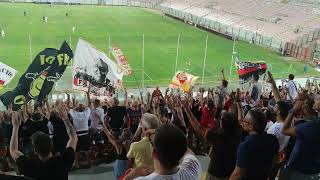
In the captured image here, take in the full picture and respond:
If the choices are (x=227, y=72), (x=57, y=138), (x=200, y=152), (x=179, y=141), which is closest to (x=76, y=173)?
(x=57, y=138)

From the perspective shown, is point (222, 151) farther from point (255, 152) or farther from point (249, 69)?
point (249, 69)

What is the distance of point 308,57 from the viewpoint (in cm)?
3625

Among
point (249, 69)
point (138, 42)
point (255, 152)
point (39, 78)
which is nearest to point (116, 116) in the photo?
point (39, 78)

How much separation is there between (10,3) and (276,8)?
41.0 meters

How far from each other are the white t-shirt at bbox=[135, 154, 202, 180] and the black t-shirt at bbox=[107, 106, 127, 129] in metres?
5.68

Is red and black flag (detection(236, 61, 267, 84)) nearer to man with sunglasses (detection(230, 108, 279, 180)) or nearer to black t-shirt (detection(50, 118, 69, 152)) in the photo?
black t-shirt (detection(50, 118, 69, 152))

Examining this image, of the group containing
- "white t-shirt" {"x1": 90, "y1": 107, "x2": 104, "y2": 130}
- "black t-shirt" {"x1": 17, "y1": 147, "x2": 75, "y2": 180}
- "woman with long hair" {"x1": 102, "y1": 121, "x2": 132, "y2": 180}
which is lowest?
"white t-shirt" {"x1": 90, "y1": 107, "x2": 104, "y2": 130}

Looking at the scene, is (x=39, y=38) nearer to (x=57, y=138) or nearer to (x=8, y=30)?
(x=8, y=30)

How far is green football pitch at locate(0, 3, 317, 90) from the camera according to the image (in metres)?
29.0

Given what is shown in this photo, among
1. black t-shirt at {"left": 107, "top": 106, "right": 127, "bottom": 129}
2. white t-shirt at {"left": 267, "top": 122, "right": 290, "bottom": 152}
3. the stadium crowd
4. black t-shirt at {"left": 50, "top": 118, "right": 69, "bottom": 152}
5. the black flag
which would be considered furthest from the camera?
the black flag

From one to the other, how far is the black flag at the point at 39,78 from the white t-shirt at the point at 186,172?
6900 mm

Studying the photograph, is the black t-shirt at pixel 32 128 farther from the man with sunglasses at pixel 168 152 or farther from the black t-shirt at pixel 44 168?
the man with sunglasses at pixel 168 152

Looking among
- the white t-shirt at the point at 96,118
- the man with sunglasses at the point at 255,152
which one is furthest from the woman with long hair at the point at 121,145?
the white t-shirt at the point at 96,118

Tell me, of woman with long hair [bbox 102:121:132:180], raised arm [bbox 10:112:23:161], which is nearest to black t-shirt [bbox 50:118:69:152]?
woman with long hair [bbox 102:121:132:180]
